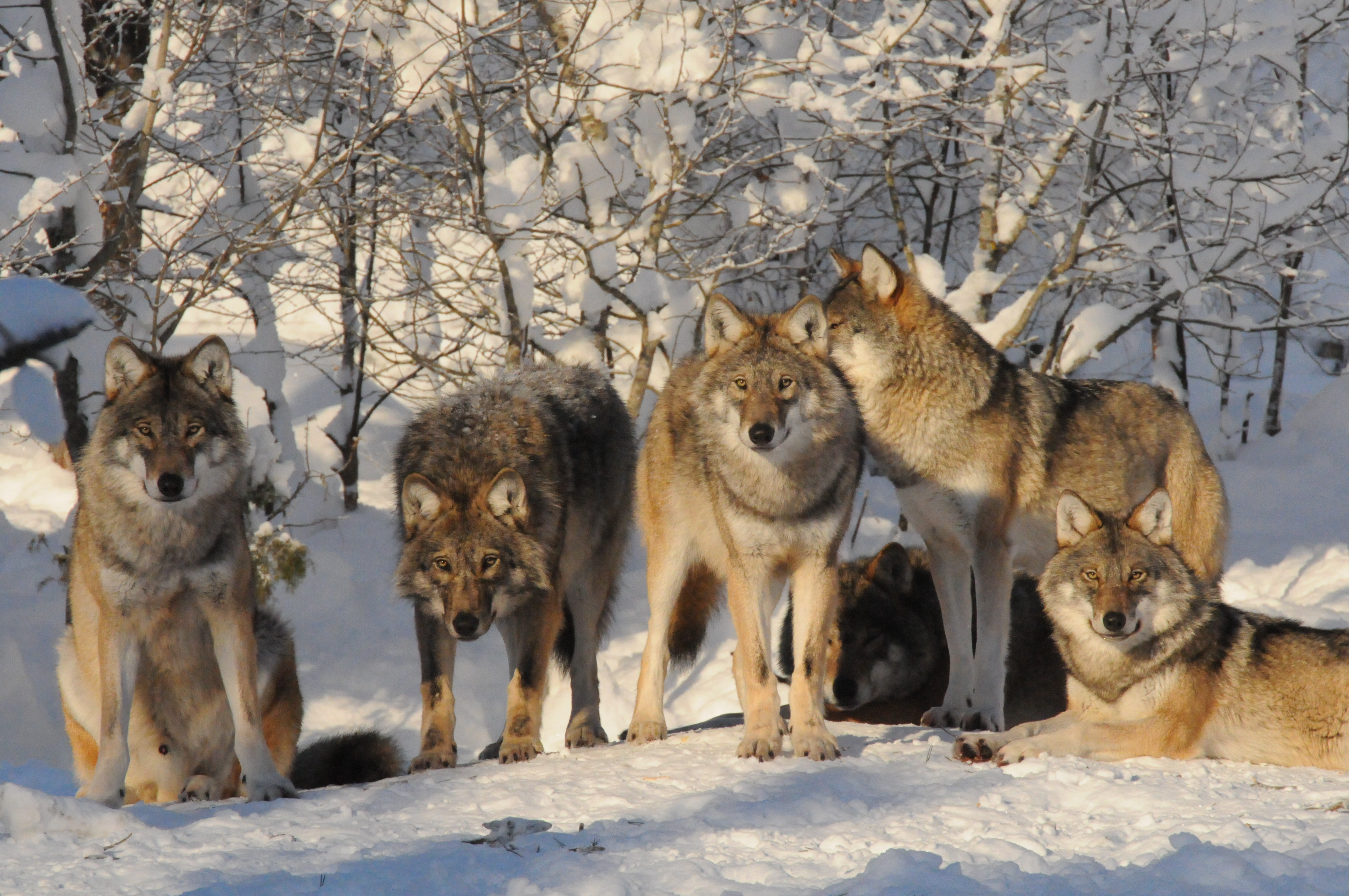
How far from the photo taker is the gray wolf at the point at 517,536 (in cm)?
509

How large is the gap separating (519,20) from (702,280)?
2.61 meters

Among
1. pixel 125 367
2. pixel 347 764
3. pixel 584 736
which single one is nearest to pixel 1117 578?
pixel 584 736

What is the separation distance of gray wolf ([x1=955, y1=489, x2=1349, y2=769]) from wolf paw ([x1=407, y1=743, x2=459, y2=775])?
226 centimetres

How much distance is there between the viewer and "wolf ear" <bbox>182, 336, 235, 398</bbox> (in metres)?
4.61

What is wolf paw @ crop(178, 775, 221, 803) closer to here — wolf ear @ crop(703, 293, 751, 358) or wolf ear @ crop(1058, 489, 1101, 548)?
wolf ear @ crop(703, 293, 751, 358)

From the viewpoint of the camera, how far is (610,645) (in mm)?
9797

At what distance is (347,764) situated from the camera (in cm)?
545

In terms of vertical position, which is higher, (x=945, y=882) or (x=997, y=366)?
(x=997, y=366)

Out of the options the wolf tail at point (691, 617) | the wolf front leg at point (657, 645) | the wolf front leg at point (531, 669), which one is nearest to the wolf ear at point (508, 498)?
the wolf front leg at point (531, 669)

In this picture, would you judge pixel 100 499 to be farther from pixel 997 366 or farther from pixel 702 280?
pixel 702 280

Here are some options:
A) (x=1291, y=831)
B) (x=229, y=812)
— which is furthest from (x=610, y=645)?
(x=1291, y=831)

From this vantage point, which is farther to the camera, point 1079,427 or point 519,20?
point 519,20

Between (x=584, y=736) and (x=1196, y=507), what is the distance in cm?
365

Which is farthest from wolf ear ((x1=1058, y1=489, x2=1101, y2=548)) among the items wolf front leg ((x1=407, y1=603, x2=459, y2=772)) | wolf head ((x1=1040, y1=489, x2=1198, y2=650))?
wolf front leg ((x1=407, y1=603, x2=459, y2=772))
